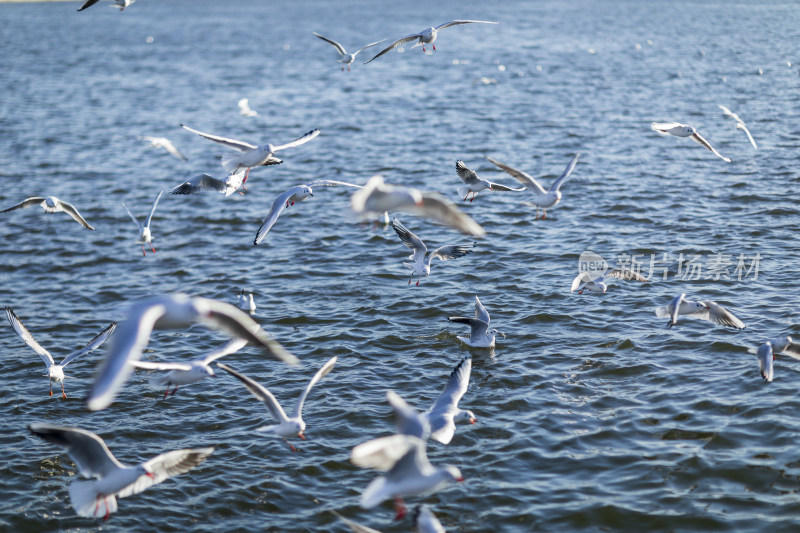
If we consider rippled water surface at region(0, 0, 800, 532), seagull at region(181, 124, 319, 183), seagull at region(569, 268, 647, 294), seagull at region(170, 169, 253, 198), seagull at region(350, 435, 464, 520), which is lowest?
rippled water surface at region(0, 0, 800, 532)

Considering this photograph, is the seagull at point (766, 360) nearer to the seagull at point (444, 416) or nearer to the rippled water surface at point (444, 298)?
the rippled water surface at point (444, 298)

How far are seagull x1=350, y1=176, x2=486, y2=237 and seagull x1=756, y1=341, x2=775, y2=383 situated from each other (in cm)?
460

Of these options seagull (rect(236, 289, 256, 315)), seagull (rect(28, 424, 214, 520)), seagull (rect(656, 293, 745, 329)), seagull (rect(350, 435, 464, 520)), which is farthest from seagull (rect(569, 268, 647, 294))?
seagull (rect(28, 424, 214, 520))

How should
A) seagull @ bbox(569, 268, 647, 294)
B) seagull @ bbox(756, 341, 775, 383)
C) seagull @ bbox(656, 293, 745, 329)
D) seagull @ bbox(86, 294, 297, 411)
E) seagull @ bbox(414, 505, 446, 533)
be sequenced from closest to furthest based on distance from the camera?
seagull @ bbox(86, 294, 297, 411) < seagull @ bbox(414, 505, 446, 533) < seagull @ bbox(756, 341, 775, 383) < seagull @ bbox(656, 293, 745, 329) < seagull @ bbox(569, 268, 647, 294)

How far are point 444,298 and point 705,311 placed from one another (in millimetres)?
4968

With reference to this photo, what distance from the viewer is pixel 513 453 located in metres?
11.2

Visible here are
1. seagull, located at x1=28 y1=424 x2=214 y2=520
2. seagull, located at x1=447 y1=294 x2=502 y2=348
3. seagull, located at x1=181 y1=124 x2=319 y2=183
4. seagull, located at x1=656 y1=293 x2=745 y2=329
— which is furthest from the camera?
seagull, located at x1=447 y1=294 x2=502 y2=348

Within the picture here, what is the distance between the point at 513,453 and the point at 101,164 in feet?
66.9

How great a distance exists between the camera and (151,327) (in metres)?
8.73

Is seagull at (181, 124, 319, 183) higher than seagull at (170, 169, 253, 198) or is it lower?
higher

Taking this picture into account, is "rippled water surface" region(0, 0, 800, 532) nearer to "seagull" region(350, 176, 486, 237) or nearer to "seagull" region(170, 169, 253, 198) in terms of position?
"seagull" region(350, 176, 486, 237)

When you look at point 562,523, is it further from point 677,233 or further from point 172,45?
point 172,45

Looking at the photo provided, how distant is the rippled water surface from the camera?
34.4 ft

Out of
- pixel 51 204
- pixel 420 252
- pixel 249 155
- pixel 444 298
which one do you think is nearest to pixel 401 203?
pixel 249 155
